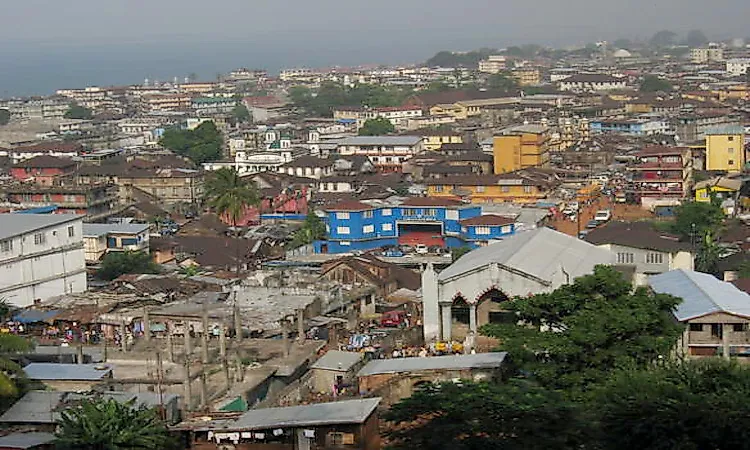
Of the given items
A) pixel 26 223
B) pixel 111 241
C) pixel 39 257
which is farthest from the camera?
pixel 111 241

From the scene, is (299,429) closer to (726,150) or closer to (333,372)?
(333,372)

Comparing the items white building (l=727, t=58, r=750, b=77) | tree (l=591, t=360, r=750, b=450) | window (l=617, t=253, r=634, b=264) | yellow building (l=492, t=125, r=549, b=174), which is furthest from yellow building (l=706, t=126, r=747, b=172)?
white building (l=727, t=58, r=750, b=77)

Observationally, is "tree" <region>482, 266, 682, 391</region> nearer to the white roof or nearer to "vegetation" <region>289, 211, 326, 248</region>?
the white roof

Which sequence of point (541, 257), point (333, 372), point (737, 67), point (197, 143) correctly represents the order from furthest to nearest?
point (737, 67)
point (197, 143)
point (541, 257)
point (333, 372)

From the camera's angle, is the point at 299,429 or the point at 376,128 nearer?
the point at 299,429

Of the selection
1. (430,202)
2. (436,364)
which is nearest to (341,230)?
(430,202)

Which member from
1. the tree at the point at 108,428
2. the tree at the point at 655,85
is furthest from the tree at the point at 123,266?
the tree at the point at 655,85

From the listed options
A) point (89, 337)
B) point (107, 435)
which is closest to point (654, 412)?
point (107, 435)
